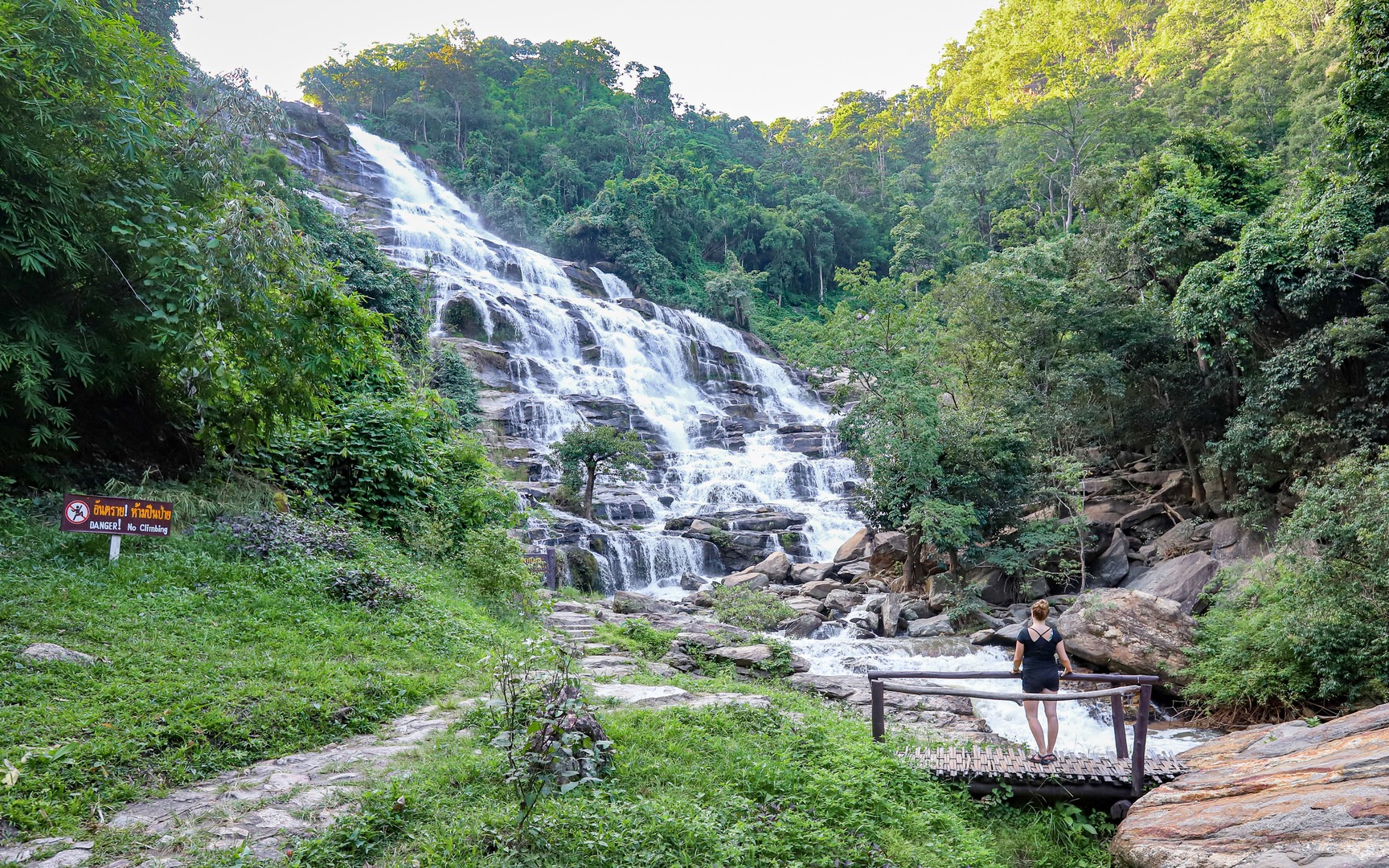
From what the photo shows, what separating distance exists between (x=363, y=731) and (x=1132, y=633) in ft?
33.5

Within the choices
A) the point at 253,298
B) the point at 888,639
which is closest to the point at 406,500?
the point at 253,298

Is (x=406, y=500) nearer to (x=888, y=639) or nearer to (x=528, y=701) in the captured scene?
(x=528, y=701)

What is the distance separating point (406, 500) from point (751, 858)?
24.8ft

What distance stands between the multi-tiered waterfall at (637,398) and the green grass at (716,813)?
1139 cm

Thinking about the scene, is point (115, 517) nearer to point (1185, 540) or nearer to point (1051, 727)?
point (1051, 727)

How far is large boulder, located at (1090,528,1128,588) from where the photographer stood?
50.6 ft

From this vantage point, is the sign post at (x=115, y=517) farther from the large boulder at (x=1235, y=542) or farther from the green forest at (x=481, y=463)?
the large boulder at (x=1235, y=542)

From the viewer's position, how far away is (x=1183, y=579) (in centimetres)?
1298

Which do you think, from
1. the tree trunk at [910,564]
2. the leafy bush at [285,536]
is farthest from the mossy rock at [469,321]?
the leafy bush at [285,536]

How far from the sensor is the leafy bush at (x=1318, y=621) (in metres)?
8.19

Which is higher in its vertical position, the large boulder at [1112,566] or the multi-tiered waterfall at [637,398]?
the multi-tiered waterfall at [637,398]

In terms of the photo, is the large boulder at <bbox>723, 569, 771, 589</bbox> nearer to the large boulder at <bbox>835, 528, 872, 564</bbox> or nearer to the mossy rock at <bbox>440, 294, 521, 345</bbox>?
the large boulder at <bbox>835, 528, 872, 564</bbox>

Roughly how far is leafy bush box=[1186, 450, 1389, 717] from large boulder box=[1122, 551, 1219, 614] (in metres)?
2.35

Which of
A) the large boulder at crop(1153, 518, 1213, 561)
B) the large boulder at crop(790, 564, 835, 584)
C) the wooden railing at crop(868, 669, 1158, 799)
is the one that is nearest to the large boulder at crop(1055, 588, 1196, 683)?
the wooden railing at crop(868, 669, 1158, 799)
